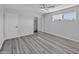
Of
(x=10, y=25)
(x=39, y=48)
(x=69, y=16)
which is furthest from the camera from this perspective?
(x=10, y=25)

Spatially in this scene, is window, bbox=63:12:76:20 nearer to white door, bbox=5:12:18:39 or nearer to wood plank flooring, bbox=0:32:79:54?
wood plank flooring, bbox=0:32:79:54

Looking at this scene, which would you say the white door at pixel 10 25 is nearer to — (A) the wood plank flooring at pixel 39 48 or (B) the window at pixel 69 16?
(A) the wood plank flooring at pixel 39 48

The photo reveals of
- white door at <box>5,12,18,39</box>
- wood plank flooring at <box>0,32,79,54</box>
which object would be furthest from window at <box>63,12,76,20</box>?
white door at <box>5,12,18,39</box>

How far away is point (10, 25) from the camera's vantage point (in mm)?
5324

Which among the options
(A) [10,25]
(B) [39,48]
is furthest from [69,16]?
(A) [10,25]

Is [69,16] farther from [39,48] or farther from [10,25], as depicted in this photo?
[10,25]

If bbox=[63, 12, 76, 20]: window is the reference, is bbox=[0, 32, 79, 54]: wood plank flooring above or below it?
below

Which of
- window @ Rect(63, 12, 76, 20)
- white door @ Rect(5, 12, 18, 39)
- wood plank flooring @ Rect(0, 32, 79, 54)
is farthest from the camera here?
white door @ Rect(5, 12, 18, 39)

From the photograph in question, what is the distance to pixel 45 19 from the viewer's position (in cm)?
913

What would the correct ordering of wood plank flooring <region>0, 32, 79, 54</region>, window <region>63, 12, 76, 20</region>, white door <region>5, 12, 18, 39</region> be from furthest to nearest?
white door <region>5, 12, 18, 39</region> < window <region>63, 12, 76, 20</region> < wood plank flooring <region>0, 32, 79, 54</region>

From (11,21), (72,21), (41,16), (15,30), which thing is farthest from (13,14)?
(41,16)

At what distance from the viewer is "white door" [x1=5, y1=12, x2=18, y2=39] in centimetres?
509
